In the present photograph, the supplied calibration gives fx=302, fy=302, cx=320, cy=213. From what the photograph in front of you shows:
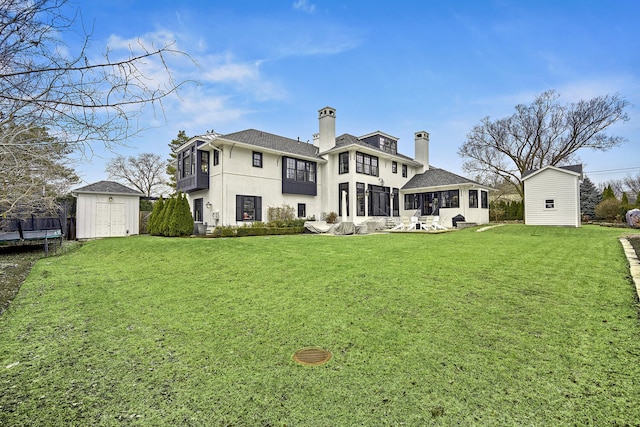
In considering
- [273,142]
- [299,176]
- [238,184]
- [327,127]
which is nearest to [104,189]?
[238,184]

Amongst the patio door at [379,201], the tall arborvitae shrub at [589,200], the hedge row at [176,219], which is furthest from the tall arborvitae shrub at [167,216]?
the tall arborvitae shrub at [589,200]

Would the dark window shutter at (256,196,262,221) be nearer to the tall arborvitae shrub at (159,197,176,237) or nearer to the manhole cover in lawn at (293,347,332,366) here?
the tall arborvitae shrub at (159,197,176,237)

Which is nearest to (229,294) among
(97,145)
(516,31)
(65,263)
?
(97,145)

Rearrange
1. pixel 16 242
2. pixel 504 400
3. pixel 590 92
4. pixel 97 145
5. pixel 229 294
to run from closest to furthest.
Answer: pixel 504 400
pixel 97 145
pixel 229 294
pixel 16 242
pixel 590 92

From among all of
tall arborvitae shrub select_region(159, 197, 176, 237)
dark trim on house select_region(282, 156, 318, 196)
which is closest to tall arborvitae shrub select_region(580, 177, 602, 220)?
dark trim on house select_region(282, 156, 318, 196)

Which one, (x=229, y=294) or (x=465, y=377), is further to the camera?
(x=229, y=294)

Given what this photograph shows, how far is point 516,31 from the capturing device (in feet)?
37.9

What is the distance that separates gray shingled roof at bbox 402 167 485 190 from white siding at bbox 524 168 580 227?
153 inches

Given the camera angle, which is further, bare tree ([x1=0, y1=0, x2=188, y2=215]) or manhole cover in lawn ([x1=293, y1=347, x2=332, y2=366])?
manhole cover in lawn ([x1=293, y1=347, x2=332, y2=366])

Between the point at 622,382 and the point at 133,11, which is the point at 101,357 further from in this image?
the point at 622,382

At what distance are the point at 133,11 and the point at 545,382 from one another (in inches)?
195

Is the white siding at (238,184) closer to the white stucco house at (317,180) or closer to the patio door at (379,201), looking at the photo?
the white stucco house at (317,180)

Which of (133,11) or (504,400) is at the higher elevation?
(133,11)

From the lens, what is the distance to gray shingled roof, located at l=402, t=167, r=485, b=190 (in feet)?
70.2
